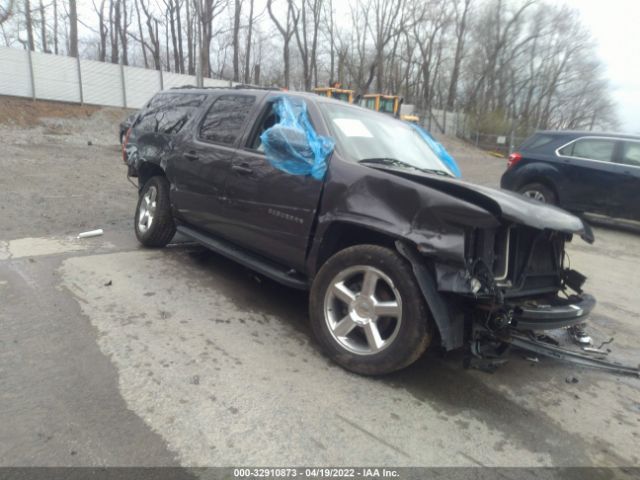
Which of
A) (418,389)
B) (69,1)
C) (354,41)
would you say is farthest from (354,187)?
(354,41)

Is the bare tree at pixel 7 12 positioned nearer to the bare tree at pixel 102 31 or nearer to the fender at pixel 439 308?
the bare tree at pixel 102 31

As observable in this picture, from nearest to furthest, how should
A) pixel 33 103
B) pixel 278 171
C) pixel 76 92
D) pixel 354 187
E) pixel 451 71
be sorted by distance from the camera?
pixel 354 187, pixel 278 171, pixel 33 103, pixel 76 92, pixel 451 71

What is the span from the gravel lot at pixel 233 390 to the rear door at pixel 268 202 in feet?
1.96

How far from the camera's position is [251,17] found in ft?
132

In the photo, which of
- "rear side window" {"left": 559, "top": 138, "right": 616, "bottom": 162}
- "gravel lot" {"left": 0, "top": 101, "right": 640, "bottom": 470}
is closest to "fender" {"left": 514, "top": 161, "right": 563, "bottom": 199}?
"rear side window" {"left": 559, "top": 138, "right": 616, "bottom": 162}

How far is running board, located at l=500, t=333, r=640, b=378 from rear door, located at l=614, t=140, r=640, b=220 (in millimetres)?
6122

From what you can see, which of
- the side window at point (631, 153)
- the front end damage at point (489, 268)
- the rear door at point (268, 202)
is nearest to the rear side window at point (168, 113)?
the rear door at point (268, 202)

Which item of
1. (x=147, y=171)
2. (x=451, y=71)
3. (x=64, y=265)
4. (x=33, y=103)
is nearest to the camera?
(x=64, y=265)

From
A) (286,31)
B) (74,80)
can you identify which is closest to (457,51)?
(286,31)

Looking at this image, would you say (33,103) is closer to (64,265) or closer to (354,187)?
(64,265)

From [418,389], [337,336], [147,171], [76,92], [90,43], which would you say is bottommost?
[418,389]

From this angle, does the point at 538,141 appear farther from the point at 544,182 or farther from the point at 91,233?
the point at 91,233

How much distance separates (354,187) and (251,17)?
138 feet

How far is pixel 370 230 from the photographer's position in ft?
10.4
